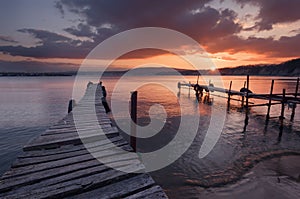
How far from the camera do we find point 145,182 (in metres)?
3.45

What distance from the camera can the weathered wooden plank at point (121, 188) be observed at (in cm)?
303

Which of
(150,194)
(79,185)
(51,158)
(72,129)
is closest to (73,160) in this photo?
(51,158)

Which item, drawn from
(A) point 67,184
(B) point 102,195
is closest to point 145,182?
(B) point 102,195

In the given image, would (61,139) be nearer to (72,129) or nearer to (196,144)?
(72,129)

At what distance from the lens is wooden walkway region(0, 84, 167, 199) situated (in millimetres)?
3062

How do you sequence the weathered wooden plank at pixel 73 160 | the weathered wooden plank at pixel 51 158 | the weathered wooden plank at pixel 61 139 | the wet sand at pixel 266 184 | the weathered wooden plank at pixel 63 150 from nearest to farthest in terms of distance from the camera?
the weathered wooden plank at pixel 73 160, the weathered wooden plank at pixel 51 158, the weathered wooden plank at pixel 63 150, the weathered wooden plank at pixel 61 139, the wet sand at pixel 266 184

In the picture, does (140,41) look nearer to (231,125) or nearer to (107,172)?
(231,125)

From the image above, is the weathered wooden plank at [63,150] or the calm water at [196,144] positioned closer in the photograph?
the weathered wooden plank at [63,150]

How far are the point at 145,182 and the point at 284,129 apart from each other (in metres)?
14.3

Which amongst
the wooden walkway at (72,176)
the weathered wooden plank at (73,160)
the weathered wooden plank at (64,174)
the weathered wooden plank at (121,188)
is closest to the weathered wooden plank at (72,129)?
the wooden walkway at (72,176)

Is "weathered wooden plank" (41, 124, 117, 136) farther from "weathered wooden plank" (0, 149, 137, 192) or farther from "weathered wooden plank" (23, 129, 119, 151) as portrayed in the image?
"weathered wooden plank" (0, 149, 137, 192)

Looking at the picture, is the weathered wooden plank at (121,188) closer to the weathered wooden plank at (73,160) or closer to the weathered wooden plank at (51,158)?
the weathered wooden plank at (73,160)

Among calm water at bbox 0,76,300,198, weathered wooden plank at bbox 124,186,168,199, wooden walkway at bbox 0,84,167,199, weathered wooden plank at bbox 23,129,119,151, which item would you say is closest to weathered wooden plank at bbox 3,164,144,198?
wooden walkway at bbox 0,84,167,199

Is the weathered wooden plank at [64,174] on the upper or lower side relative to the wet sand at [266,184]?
upper
